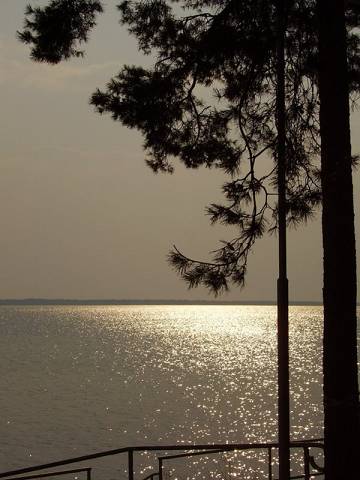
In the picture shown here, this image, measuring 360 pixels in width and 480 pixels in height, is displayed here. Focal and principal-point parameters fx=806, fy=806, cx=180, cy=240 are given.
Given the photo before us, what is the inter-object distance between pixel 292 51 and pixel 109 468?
33989mm

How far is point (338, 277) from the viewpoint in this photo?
8.79 m

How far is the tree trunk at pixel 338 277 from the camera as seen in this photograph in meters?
8.66

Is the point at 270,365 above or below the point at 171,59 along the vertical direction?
below

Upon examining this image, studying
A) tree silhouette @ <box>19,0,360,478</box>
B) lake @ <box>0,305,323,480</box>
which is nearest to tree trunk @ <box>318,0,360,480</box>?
tree silhouette @ <box>19,0,360,478</box>

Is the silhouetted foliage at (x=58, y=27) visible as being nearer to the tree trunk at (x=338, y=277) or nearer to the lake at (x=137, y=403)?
the tree trunk at (x=338, y=277)

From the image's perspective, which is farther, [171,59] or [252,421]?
[252,421]

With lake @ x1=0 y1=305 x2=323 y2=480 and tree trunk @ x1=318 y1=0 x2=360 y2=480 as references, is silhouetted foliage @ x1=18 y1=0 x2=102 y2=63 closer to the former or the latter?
tree trunk @ x1=318 y1=0 x2=360 y2=480

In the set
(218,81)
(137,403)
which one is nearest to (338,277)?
(218,81)

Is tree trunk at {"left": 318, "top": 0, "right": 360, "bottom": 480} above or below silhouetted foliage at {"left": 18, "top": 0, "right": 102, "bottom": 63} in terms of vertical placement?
below

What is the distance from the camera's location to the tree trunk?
8.66 meters

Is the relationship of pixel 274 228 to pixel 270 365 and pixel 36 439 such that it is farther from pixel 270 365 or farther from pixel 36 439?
pixel 270 365

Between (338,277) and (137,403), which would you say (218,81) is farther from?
(137,403)

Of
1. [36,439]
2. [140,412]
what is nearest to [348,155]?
[36,439]

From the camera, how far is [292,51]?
11844 mm
